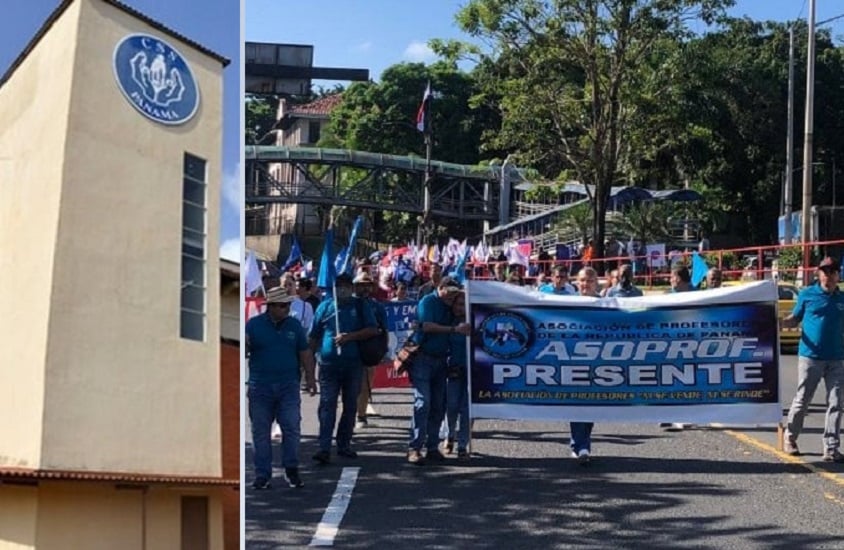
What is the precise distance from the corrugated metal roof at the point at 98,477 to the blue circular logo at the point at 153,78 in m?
0.56

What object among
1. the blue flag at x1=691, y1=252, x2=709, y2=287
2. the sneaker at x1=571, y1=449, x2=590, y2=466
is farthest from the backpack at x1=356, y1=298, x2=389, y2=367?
the blue flag at x1=691, y1=252, x2=709, y2=287

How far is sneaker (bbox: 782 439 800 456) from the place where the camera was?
794 centimetres

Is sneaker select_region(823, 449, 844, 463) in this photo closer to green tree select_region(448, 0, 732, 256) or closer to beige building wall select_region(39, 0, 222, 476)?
beige building wall select_region(39, 0, 222, 476)

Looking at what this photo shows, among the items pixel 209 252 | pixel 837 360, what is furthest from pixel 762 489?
pixel 209 252

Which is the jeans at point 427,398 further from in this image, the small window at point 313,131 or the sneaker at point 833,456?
the small window at point 313,131

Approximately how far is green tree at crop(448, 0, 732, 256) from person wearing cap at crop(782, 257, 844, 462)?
17.1 m

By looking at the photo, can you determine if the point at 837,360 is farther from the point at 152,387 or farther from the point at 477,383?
the point at 152,387

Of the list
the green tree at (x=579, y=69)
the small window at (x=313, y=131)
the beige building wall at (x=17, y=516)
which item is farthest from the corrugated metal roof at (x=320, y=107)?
the green tree at (x=579, y=69)

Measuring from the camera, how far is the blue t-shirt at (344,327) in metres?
7.79

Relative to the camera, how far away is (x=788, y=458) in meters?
7.82

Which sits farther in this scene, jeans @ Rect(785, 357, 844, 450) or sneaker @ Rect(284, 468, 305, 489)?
jeans @ Rect(785, 357, 844, 450)

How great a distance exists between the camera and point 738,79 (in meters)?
41.0

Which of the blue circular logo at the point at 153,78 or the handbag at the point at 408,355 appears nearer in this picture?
the blue circular logo at the point at 153,78

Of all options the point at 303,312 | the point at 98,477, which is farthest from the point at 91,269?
the point at 303,312
